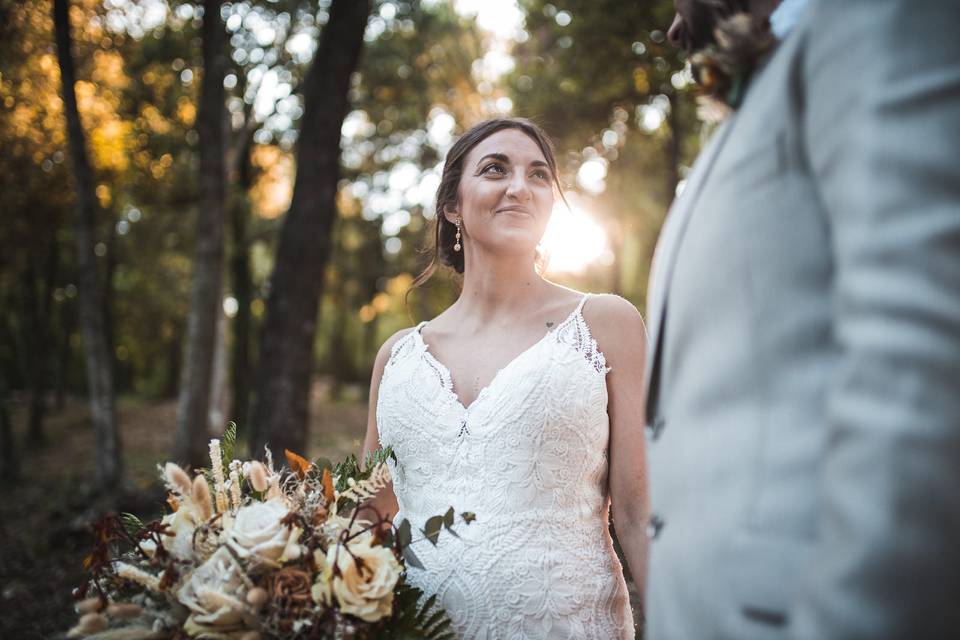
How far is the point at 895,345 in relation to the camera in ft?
2.69

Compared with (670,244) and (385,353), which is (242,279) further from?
(670,244)

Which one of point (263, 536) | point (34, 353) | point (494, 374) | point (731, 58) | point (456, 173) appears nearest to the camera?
point (731, 58)

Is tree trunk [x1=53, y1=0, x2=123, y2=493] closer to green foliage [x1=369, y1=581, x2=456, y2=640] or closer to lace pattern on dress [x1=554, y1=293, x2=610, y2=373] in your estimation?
lace pattern on dress [x1=554, y1=293, x2=610, y2=373]

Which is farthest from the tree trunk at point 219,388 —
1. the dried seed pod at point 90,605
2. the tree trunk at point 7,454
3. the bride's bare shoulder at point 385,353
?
the dried seed pod at point 90,605

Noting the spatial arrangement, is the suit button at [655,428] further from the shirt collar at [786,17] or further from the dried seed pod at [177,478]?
the dried seed pod at [177,478]

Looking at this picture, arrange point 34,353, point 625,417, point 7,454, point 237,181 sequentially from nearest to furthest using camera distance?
1. point 625,417
2. point 7,454
3. point 34,353
4. point 237,181

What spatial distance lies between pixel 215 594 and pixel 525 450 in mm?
1182

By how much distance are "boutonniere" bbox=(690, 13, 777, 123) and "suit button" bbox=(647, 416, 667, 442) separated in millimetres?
579

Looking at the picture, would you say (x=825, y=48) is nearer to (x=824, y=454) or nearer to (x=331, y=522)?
(x=824, y=454)

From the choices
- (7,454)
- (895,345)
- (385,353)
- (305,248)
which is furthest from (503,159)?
(7,454)

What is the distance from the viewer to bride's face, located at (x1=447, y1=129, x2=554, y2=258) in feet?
9.27

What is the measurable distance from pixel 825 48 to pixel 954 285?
38 cm

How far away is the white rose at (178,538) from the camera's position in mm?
1709

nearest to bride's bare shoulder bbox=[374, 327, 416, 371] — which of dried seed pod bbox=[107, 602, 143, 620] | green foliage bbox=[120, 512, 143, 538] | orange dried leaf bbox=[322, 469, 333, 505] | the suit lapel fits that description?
orange dried leaf bbox=[322, 469, 333, 505]
